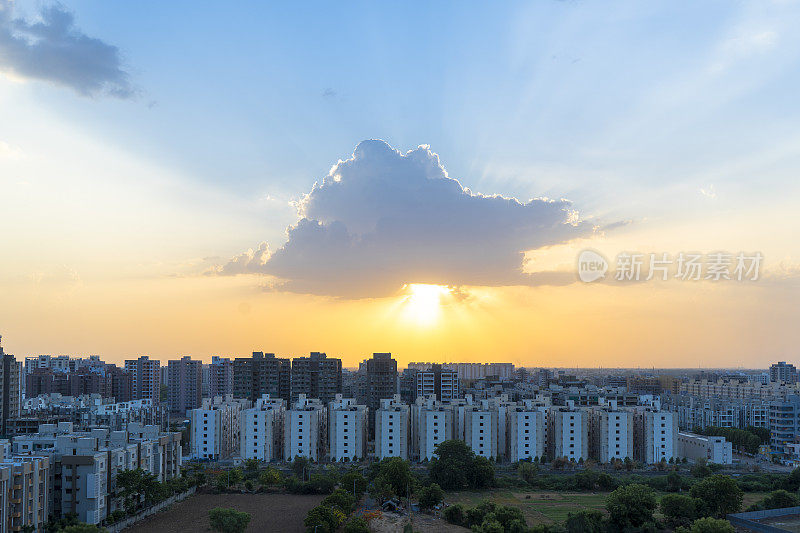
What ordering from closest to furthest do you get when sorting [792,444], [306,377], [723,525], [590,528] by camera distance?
[723,525]
[590,528]
[792,444]
[306,377]

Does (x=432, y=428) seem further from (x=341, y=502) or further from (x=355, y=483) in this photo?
(x=341, y=502)

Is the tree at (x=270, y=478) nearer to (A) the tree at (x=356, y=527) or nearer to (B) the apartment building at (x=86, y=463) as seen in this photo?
(B) the apartment building at (x=86, y=463)

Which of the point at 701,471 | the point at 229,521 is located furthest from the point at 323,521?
the point at 701,471

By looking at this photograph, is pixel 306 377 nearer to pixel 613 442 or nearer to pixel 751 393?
pixel 613 442

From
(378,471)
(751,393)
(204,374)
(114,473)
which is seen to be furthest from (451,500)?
(204,374)

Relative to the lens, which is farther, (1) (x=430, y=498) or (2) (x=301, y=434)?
(2) (x=301, y=434)

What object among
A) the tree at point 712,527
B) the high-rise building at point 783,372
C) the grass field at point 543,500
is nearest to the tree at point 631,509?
the grass field at point 543,500

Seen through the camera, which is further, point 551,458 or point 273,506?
point 551,458
